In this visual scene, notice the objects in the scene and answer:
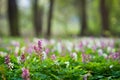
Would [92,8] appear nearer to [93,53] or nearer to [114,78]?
[93,53]

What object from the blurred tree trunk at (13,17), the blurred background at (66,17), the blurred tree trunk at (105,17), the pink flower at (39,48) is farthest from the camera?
→ the blurred tree trunk at (13,17)

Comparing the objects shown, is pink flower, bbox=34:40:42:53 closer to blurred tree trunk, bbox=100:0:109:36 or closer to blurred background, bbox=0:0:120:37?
blurred background, bbox=0:0:120:37

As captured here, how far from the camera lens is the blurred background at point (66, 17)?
95.5 ft

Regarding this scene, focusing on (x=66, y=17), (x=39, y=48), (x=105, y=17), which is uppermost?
(x=66, y=17)

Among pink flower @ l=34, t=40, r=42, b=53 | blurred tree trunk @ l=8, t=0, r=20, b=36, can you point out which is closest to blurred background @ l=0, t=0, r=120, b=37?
blurred tree trunk @ l=8, t=0, r=20, b=36

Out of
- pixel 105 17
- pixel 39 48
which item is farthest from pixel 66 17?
pixel 39 48

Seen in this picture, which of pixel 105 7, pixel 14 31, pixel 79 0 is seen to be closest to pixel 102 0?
pixel 105 7

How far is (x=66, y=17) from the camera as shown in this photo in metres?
53.6

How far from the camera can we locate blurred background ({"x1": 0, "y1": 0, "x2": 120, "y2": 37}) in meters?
29.1

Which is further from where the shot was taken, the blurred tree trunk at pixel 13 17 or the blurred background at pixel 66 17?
the blurred tree trunk at pixel 13 17

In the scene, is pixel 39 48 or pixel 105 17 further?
pixel 105 17

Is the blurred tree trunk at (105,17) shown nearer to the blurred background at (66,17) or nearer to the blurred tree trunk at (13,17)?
the blurred background at (66,17)

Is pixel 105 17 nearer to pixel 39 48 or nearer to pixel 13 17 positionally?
pixel 13 17

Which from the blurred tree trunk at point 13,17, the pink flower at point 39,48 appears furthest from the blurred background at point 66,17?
the pink flower at point 39,48
